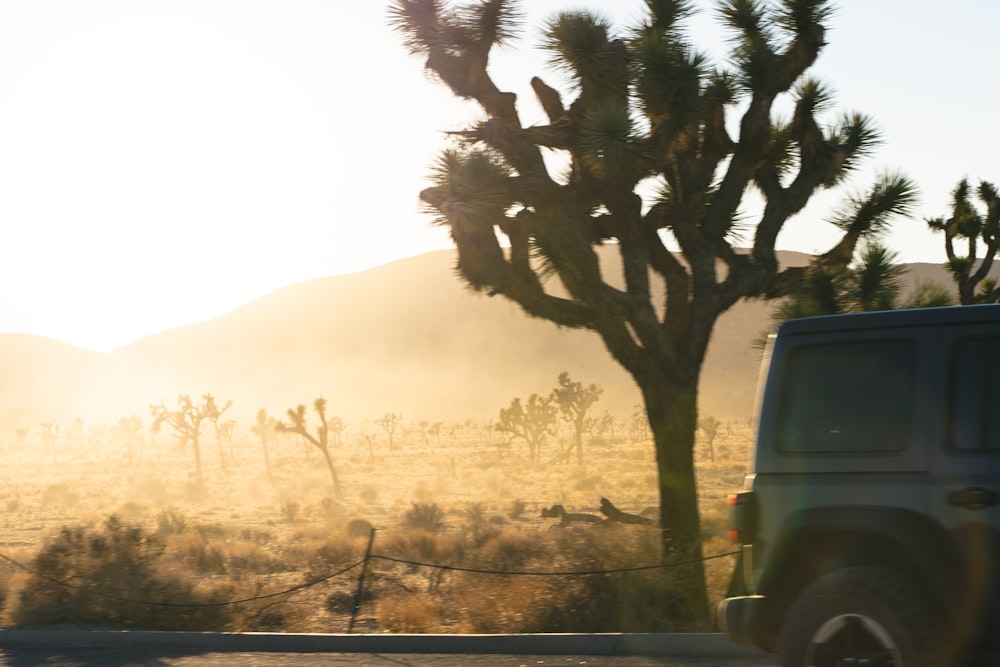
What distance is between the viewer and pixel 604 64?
43.0 feet

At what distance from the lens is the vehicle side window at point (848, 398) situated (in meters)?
5.32

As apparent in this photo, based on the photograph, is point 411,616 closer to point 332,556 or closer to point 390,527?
point 332,556

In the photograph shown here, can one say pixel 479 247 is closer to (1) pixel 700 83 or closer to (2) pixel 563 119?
(2) pixel 563 119

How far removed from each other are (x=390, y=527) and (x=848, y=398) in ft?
84.8

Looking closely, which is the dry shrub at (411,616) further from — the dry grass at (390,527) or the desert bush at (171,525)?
the desert bush at (171,525)

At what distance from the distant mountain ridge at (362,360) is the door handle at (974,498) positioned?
119 metres

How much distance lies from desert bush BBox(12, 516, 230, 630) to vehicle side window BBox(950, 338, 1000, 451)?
354 inches

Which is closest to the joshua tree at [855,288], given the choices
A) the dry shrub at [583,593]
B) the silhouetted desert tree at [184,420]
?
the dry shrub at [583,593]

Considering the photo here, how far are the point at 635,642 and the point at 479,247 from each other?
17.3 ft

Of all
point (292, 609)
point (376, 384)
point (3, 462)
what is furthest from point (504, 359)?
point (292, 609)

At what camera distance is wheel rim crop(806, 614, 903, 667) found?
5156mm

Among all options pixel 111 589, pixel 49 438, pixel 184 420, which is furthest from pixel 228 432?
pixel 111 589

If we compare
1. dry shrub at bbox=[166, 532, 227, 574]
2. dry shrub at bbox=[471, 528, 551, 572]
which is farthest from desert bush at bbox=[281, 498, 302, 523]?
dry shrub at bbox=[471, 528, 551, 572]

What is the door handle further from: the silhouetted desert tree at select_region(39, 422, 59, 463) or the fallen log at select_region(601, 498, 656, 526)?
the silhouetted desert tree at select_region(39, 422, 59, 463)
